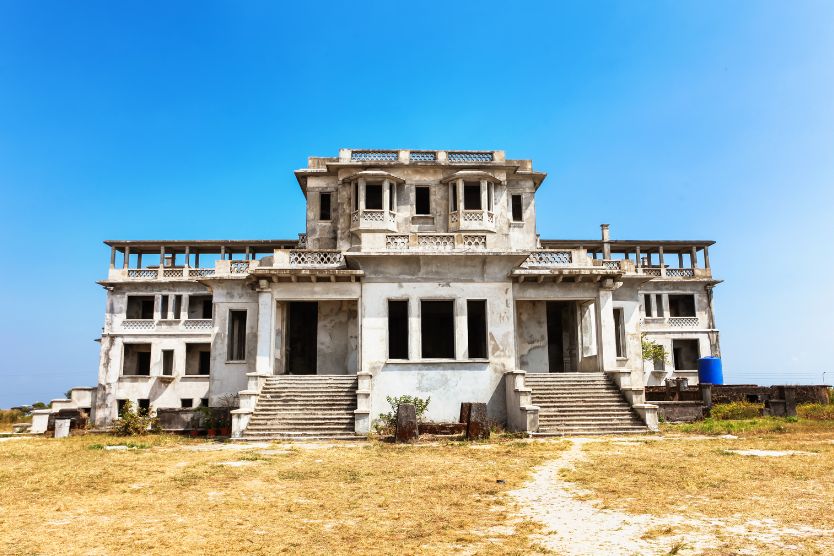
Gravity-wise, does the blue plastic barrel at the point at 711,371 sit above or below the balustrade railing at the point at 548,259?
below

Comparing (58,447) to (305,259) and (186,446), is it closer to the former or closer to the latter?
(186,446)

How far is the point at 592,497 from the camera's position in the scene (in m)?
8.97

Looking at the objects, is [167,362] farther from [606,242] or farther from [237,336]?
[606,242]

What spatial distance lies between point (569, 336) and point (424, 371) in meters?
8.24

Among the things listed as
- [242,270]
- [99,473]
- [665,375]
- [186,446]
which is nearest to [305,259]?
[242,270]

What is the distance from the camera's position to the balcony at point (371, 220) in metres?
25.9

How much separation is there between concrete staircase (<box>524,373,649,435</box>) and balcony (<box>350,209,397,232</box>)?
9669 mm

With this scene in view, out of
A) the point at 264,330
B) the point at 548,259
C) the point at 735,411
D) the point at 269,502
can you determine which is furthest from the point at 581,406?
the point at 269,502

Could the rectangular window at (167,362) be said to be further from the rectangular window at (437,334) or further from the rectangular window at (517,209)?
the rectangular window at (517,209)

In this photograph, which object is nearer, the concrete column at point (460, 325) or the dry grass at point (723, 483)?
the dry grass at point (723, 483)

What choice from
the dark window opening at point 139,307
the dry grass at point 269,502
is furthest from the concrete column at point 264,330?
the dark window opening at point 139,307

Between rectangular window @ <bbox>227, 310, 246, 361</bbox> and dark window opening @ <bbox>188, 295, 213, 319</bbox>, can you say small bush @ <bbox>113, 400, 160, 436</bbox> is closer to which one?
rectangular window @ <bbox>227, 310, 246, 361</bbox>

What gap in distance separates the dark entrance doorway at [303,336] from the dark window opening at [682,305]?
26.7 metres

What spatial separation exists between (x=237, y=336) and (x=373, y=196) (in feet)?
28.8
